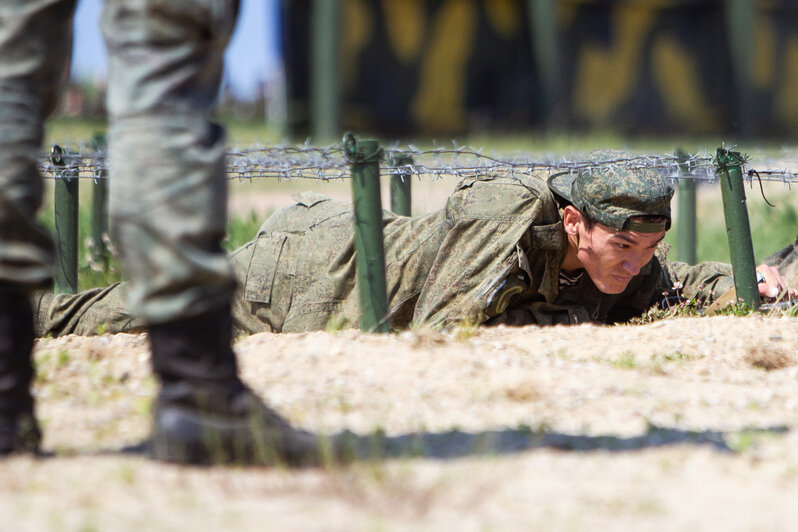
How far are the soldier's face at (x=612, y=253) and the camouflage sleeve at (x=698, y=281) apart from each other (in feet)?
1.55

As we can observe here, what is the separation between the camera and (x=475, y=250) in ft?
13.8

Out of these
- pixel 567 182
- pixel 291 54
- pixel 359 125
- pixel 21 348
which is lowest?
pixel 21 348

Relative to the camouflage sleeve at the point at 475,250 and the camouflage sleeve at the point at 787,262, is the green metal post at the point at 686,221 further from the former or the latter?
the camouflage sleeve at the point at 475,250

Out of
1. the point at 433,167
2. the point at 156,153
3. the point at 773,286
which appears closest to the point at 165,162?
the point at 156,153

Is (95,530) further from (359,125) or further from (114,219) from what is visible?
(359,125)

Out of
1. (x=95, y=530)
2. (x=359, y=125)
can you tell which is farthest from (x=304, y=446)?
(x=359, y=125)

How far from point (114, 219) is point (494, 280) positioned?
2.28 meters

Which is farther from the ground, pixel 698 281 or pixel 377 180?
pixel 377 180

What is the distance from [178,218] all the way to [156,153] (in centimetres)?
14

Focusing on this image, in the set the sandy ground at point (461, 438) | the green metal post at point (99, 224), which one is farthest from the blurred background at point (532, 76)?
the sandy ground at point (461, 438)

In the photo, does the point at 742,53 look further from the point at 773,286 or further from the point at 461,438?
the point at 461,438

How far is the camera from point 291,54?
40.9 feet

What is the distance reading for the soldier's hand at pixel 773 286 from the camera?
4.64 m

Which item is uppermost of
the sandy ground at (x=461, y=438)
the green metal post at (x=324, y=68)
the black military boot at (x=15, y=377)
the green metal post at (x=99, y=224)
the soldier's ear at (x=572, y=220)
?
the green metal post at (x=324, y=68)
